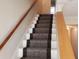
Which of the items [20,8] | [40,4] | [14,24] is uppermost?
[40,4]

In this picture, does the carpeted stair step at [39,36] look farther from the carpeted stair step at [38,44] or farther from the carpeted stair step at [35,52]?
the carpeted stair step at [35,52]

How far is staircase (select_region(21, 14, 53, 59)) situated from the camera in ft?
13.5

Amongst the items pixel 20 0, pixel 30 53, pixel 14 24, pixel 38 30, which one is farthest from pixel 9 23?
pixel 38 30

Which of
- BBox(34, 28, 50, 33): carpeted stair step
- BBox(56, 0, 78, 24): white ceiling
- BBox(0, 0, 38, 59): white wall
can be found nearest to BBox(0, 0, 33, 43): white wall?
BBox(0, 0, 38, 59): white wall

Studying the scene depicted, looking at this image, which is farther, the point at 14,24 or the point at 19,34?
the point at 19,34

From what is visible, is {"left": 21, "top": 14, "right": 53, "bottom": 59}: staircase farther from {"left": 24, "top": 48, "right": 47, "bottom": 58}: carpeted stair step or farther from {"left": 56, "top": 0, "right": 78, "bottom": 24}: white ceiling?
{"left": 56, "top": 0, "right": 78, "bottom": 24}: white ceiling

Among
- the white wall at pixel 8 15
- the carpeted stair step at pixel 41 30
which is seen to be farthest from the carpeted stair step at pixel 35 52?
the carpeted stair step at pixel 41 30

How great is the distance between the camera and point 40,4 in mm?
8391

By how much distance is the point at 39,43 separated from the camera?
456 centimetres

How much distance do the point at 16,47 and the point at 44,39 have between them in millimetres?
990

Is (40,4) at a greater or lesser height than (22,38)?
greater

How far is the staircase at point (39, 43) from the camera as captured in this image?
4.11 metres

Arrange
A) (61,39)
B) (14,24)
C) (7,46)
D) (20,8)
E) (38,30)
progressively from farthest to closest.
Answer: (38,30)
(20,8)
(14,24)
(7,46)
(61,39)

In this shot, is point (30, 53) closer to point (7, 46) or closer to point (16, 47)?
point (16, 47)
